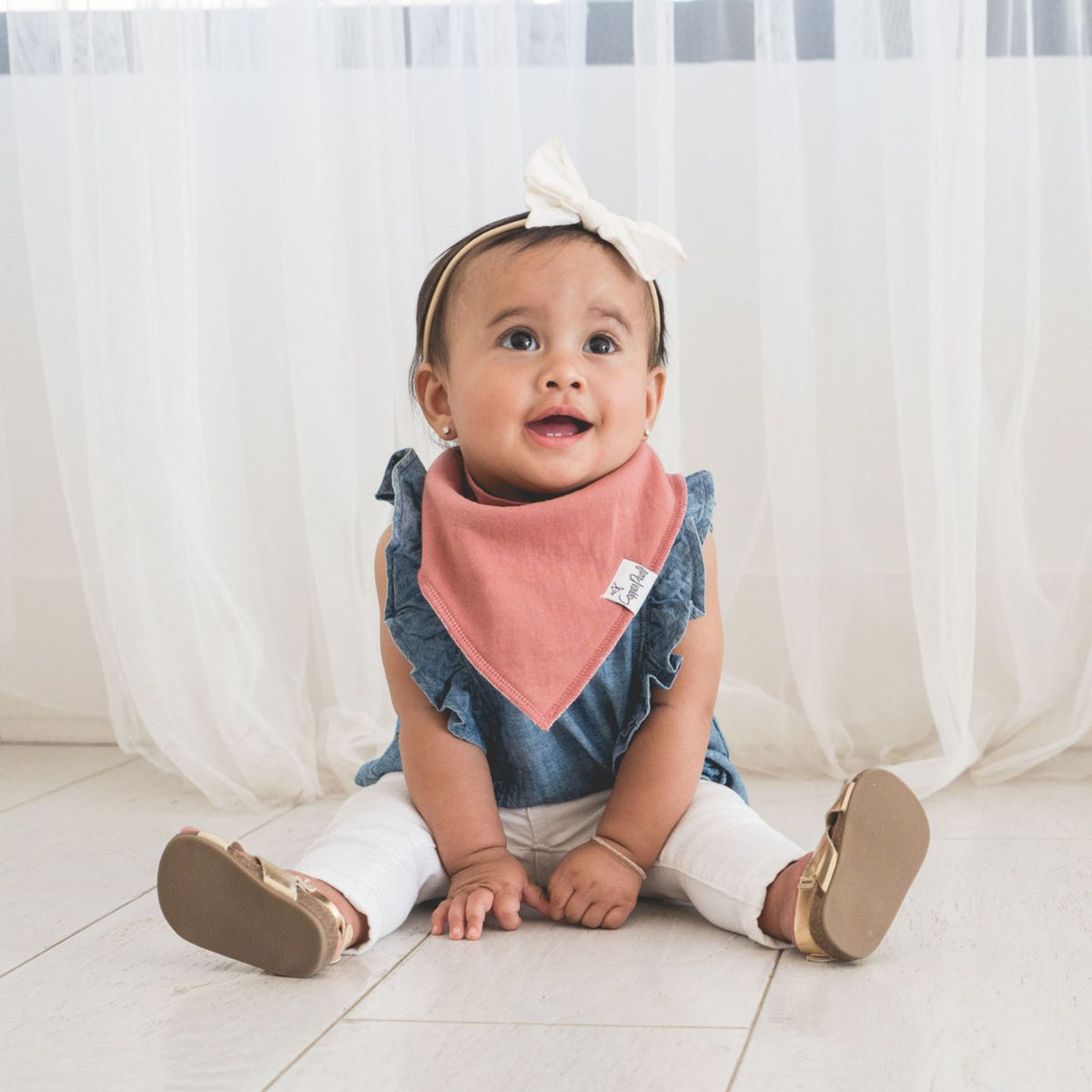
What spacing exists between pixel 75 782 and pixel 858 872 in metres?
0.99

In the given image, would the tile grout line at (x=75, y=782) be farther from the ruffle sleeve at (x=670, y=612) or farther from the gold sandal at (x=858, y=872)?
the gold sandal at (x=858, y=872)

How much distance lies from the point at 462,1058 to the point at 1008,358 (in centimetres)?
98

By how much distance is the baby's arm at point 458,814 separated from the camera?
0.94 m

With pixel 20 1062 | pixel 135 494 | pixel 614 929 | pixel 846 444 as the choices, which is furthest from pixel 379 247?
pixel 20 1062

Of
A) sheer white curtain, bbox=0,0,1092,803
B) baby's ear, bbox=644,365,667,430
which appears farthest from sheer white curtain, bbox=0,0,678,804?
baby's ear, bbox=644,365,667,430

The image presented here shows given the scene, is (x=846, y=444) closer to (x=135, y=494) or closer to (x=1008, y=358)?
(x=1008, y=358)

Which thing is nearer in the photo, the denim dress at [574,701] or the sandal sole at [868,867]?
the sandal sole at [868,867]

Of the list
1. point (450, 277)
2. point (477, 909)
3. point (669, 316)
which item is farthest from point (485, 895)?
point (669, 316)

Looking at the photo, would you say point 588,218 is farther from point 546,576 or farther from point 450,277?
point 546,576

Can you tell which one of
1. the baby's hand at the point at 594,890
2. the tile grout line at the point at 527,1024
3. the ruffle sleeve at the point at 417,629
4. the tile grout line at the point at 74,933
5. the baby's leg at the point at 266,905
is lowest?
the tile grout line at the point at 74,933

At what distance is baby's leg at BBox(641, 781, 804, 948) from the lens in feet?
2.90

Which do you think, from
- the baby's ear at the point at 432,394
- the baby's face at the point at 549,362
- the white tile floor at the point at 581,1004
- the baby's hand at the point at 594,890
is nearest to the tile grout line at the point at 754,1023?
the white tile floor at the point at 581,1004

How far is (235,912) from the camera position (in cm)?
83

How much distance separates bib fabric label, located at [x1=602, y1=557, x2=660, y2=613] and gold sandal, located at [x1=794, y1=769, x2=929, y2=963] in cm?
23
